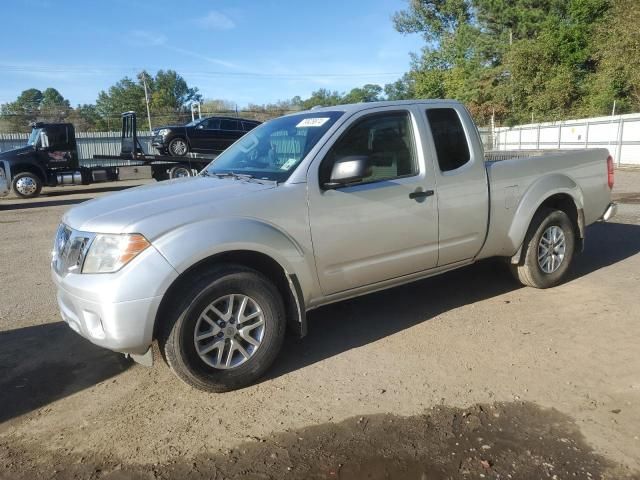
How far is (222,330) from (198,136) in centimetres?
1613

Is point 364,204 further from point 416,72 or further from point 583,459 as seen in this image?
point 416,72

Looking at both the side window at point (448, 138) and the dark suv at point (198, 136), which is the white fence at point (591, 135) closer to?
the dark suv at point (198, 136)

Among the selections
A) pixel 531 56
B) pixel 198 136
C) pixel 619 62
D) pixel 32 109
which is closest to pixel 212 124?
pixel 198 136

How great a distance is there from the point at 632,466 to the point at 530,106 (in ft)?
129

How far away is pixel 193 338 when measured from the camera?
3.33 metres

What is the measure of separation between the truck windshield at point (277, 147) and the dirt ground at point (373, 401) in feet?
4.78

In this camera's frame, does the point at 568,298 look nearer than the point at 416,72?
Yes

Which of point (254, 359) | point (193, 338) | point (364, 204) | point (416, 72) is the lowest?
point (254, 359)

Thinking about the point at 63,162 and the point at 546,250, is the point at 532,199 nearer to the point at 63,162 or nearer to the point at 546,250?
the point at 546,250

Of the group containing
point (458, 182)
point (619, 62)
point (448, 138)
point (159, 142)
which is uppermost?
point (619, 62)

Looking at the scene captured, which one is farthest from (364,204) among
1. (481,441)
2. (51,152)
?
(51,152)

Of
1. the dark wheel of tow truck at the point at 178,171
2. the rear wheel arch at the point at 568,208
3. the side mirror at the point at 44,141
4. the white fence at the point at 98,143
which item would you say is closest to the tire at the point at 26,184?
the side mirror at the point at 44,141

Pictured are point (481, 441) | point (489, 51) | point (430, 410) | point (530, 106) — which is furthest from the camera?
point (489, 51)

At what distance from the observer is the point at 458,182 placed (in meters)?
4.46
